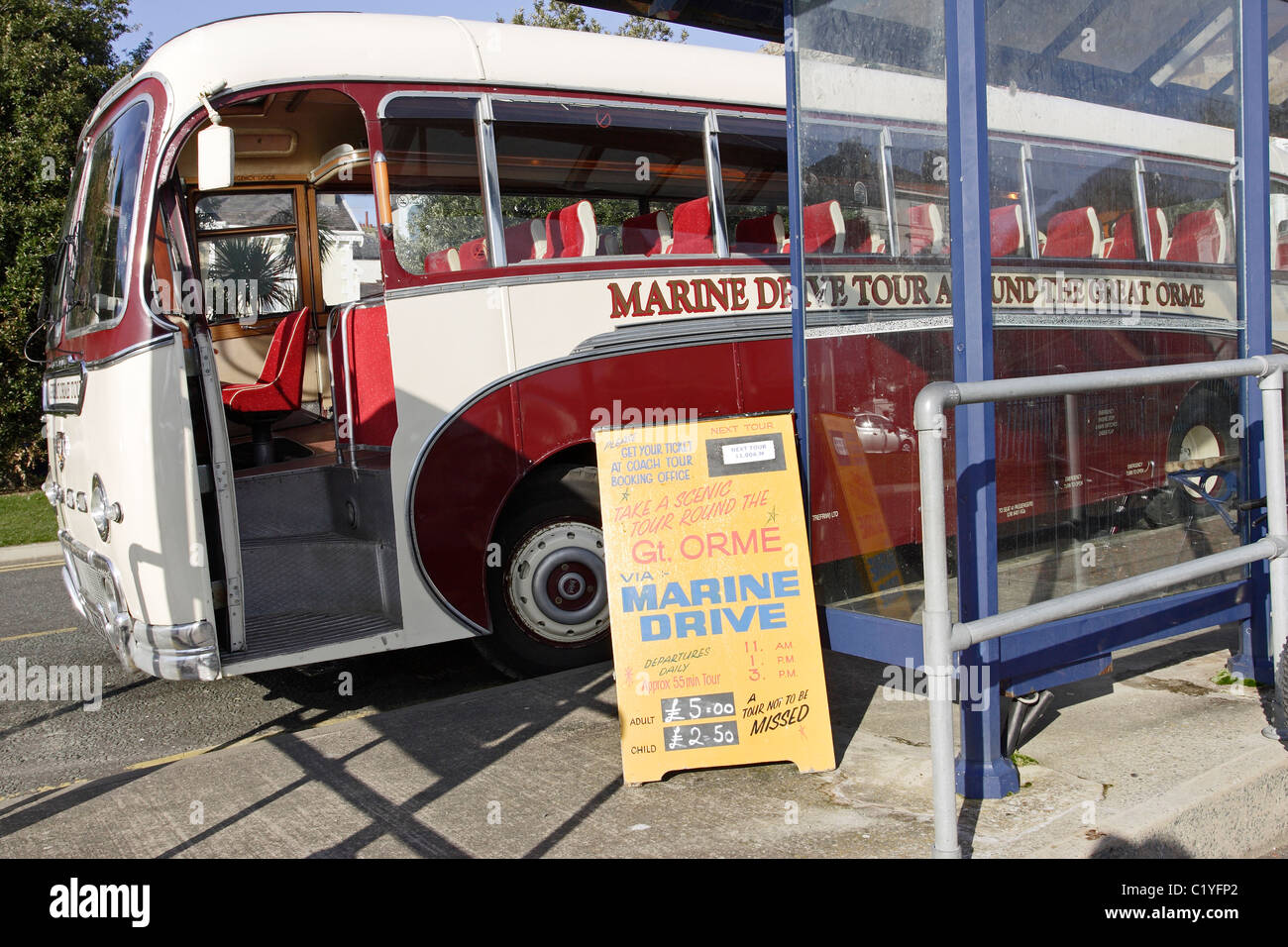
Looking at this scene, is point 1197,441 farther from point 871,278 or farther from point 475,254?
point 475,254

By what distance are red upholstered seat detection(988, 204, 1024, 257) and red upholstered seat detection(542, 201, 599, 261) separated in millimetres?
2380

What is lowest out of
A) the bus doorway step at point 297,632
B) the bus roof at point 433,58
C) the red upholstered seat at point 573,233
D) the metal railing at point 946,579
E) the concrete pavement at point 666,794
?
the concrete pavement at point 666,794

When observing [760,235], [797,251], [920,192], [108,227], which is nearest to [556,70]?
[760,235]

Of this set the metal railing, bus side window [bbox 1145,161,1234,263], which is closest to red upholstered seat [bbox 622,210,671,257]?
bus side window [bbox 1145,161,1234,263]

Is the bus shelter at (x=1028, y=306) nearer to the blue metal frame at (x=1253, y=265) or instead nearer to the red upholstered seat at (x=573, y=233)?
the blue metal frame at (x=1253, y=265)

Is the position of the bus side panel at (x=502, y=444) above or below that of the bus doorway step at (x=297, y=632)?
above

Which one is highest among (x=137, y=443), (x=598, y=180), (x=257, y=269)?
(x=598, y=180)

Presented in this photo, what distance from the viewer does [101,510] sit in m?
4.89

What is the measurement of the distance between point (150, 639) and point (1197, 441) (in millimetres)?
4553

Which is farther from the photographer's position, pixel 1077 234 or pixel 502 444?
pixel 502 444

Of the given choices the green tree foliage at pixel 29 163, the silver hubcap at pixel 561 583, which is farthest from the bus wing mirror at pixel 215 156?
the green tree foliage at pixel 29 163

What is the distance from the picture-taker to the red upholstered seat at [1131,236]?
4293 millimetres

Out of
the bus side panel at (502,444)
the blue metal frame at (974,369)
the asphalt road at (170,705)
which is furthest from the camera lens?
the bus side panel at (502,444)

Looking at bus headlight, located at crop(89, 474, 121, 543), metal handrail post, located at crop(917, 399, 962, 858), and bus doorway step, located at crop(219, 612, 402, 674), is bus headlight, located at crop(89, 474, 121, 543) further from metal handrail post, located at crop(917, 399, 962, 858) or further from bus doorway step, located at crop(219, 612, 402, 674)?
metal handrail post, located at crop(917, 399, 962, 858)
